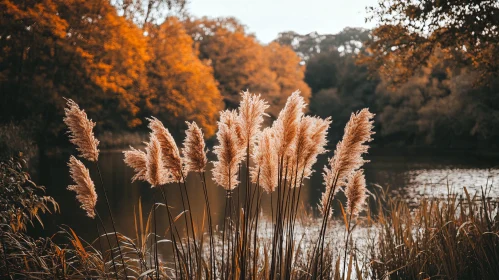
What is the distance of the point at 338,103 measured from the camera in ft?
166

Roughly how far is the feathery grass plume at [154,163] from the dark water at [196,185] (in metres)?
5.55

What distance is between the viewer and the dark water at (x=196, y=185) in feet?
41.2

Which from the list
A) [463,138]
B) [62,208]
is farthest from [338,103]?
[62,208]

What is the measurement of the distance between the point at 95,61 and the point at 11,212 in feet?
75.7

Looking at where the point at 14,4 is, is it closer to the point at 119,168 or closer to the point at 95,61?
the point at 95,61

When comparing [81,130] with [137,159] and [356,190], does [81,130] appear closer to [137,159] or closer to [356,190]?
[137,159]

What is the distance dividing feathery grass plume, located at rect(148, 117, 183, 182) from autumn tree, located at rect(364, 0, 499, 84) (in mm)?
9494

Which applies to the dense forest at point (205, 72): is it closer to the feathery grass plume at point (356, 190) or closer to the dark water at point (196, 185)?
the dark water at point (196, 185)

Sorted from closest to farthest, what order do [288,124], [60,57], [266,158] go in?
[288,124], [266,158], [60,57]

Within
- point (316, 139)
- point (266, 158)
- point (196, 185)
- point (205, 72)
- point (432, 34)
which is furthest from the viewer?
point (205, 72)

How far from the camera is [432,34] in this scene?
12.8 m

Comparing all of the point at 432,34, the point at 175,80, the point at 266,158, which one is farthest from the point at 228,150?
the point at 175,80

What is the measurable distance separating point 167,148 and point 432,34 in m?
11.5

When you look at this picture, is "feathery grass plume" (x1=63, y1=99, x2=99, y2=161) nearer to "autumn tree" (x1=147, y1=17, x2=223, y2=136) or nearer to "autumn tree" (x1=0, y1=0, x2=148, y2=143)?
"autumn tree" (x1=0, y1=0, x2=148, y2=143)
